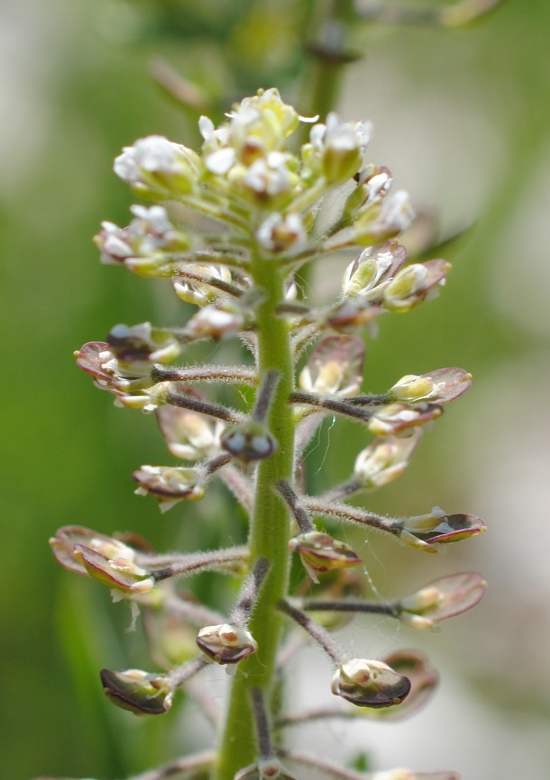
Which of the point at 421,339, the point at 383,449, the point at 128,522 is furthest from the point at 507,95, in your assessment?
the point at 383,449

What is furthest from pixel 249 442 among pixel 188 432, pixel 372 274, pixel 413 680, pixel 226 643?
pixel 413 680

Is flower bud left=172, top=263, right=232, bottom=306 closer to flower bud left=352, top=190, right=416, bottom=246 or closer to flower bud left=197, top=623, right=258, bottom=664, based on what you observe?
flower bud left=352, top=190, right=416, bottom=246

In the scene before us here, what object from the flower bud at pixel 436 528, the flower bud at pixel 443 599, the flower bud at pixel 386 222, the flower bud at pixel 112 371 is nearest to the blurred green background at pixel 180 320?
the flower bud at pixel 443 599

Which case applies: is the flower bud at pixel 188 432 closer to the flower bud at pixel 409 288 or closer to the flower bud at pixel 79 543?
the flower bud at pixel 79 543

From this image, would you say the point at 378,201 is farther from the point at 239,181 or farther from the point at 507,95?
the point at 507,95

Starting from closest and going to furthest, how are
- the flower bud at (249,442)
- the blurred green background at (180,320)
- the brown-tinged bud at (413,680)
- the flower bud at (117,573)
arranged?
A: the flower bud at (249,442) → the flower bud at (117,573) → the brown-tinged bud at (413,680) → the blurred green background at (180,320)

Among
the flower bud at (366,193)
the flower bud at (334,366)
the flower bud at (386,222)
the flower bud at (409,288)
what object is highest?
the flower bud at (366,193)
